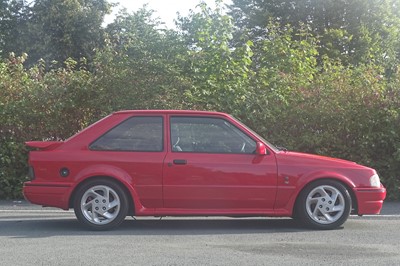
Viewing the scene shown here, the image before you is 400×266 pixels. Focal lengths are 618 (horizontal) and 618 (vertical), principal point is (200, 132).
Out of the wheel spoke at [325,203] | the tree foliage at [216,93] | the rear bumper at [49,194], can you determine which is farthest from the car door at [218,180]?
the tree foliage at [216,93]

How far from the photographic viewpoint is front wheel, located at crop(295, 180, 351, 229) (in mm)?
7684

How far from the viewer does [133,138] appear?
782 centimetres

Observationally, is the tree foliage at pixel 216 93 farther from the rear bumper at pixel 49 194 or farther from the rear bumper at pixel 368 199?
the rear bumper at pixel 49 194

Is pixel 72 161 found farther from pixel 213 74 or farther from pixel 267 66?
pixel 267 66

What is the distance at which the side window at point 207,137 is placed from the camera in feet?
25.5

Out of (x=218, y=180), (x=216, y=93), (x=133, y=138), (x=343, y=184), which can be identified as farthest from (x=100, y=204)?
(x=216, y=93)

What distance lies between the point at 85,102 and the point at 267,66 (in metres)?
3.95

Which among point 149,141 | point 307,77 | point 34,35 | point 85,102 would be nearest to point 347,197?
point 149,141

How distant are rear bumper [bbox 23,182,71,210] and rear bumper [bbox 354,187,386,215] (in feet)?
11.9

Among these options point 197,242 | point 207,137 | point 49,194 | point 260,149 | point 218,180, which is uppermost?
point 207,137

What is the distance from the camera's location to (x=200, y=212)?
7625 millimetres

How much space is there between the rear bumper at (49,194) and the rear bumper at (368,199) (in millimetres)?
Result: 3622

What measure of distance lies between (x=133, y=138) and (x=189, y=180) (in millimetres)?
909

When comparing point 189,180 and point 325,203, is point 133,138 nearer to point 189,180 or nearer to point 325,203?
point 189,180
